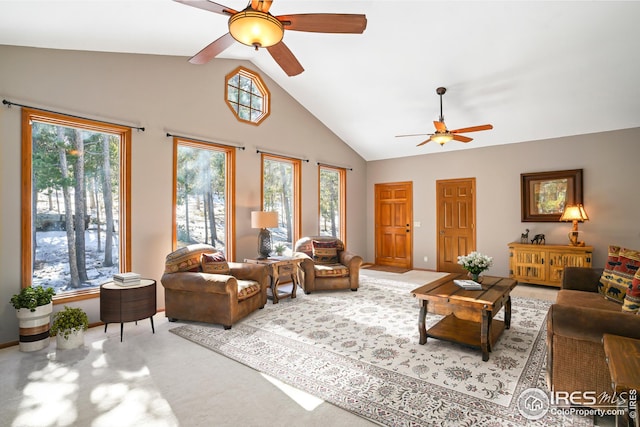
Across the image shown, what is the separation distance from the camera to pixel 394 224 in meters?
7.81

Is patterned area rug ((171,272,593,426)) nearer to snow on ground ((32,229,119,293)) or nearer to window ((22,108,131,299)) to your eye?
snow on ground ((32,229,119,293))

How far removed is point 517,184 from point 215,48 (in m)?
5.89

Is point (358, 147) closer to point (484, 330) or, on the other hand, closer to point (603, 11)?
point (603, 11)

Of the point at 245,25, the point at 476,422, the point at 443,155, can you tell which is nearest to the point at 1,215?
the point at 245,25

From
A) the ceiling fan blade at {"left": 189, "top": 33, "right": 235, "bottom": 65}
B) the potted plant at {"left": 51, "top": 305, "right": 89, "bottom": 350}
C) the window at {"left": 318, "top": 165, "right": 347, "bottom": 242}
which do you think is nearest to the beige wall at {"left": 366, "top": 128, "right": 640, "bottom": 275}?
the window at {"left": 318, "top": 165, "right": 347, "bottom": 242}

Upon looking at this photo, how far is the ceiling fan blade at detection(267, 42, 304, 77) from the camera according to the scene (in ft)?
8.37

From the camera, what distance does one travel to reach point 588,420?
77.6 inches

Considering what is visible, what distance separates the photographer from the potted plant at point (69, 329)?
3031mm

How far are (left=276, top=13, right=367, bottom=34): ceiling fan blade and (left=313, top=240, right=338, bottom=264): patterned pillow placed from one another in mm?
3741

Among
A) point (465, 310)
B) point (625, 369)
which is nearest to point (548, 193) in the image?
point (465, 310)

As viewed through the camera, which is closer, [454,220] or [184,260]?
[184,260]

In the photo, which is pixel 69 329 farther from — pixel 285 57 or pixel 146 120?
pixel 285 57

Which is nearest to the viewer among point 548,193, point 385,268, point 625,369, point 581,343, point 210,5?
point 625,369

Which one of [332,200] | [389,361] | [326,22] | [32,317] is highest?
[326,22]
